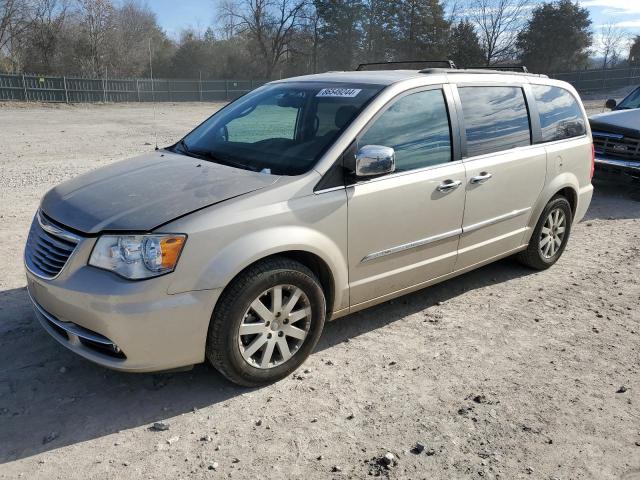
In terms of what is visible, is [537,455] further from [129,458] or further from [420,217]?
[129,458]

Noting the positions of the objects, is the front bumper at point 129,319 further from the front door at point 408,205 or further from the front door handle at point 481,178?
the front door handle at point 481,178

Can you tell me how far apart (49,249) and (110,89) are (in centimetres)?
3658

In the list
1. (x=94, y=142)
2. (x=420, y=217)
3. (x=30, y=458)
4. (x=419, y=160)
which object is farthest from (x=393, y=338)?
(x=94, y=142)

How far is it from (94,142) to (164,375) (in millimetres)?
13183

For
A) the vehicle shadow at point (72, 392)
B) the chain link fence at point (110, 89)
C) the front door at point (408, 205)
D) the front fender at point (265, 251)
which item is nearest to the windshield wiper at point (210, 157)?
the front fender at point (265, 251)

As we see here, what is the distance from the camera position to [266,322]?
3338 mm

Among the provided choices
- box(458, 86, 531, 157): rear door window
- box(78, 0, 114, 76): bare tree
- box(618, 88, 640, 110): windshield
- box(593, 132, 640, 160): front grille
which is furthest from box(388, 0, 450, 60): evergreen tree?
box(458, 86, 531, 157): rear door window

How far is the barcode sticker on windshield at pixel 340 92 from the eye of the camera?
3.94 m

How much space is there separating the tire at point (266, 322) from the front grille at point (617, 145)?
750 centimetres

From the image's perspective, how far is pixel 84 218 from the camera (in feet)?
10.4

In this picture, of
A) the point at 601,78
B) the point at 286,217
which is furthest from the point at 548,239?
the point at 601,78

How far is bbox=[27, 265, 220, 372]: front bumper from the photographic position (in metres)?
2.90

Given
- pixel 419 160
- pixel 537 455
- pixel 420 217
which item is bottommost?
pixel 537 455

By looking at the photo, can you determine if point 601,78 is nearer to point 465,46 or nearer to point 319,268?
point 465,46
